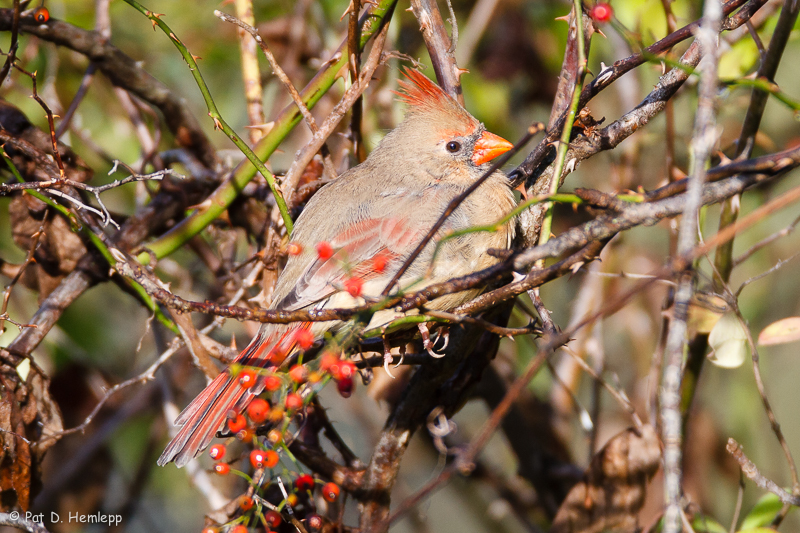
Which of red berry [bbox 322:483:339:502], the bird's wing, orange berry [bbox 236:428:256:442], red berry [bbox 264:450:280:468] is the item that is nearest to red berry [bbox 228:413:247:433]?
orange berry [bbox 236:428:256:442]

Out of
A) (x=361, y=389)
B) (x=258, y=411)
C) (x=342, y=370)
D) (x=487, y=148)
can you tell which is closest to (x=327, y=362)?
(x=342, y=370)

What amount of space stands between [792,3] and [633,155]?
4.99ft

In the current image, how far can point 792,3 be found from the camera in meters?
2.26

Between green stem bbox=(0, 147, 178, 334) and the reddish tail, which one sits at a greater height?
green stem bbox=(0, 147, 178, 334)

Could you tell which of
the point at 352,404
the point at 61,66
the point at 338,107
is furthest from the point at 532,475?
the point at 61,66

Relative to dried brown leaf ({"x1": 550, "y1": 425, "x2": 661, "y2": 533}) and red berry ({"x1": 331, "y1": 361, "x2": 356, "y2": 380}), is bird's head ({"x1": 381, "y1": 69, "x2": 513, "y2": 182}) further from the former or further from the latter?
red berry ({"x1": 331, "y1": 361, "x2": 356, "y2": 380})

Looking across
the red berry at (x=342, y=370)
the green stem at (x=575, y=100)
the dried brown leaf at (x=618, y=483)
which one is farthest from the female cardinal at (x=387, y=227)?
the dried brown leaf at (x=618, y=483)

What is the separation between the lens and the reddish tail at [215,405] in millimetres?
2146

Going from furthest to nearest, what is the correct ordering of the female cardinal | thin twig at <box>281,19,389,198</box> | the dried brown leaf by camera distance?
1. the dried brown leaf
2. thin twig at <box>281,19,389,198</box>
3. the female cardinal

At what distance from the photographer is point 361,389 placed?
13.9 ft

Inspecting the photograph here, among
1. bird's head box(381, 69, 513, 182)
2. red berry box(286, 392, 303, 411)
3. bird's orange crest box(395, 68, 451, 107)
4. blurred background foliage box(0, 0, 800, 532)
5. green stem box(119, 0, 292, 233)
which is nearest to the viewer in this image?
red berry box(286, 392, 303, 411)

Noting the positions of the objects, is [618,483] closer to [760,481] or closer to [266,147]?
[760,481]

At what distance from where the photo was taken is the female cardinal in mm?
2260

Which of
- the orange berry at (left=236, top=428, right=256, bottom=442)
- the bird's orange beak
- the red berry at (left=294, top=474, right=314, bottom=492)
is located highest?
the bird's orange beak
